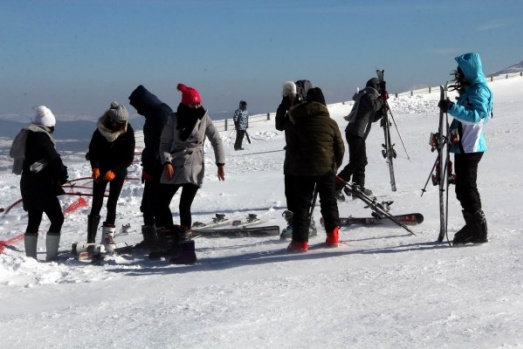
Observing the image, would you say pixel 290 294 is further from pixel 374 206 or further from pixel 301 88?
pixel 301 88

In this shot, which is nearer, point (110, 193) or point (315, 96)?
point (315, 96)

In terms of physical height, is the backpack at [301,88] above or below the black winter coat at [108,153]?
above

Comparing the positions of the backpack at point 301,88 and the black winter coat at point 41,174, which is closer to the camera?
the black winter coat at point 41,174

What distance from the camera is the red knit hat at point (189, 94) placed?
6.40m

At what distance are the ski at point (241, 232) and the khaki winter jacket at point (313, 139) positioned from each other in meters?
1.46

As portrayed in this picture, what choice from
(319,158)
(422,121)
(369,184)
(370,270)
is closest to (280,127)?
(319,158)

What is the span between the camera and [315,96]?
21.3ft

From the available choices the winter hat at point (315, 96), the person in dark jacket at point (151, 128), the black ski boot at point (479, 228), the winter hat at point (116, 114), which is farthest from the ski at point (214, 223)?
the black ski boot at point (479, 228)

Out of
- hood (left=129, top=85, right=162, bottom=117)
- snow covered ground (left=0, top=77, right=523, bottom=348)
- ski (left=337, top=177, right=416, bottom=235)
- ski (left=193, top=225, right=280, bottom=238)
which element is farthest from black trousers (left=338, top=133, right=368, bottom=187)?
hood (left=129, top=85, right=162, bottom=117)

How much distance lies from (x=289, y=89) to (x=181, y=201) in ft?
5.66

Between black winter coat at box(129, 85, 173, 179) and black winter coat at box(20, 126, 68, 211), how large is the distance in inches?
36.3

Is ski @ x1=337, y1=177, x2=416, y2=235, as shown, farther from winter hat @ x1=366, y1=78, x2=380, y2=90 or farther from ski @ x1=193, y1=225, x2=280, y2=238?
winter hat @ x1=366, y1=78, x2=380, y2=90

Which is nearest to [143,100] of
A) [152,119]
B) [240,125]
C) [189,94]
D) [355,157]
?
[152,119]

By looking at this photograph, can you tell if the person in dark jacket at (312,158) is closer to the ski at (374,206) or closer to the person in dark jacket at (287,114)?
the person in dark jacket at (287,114)
